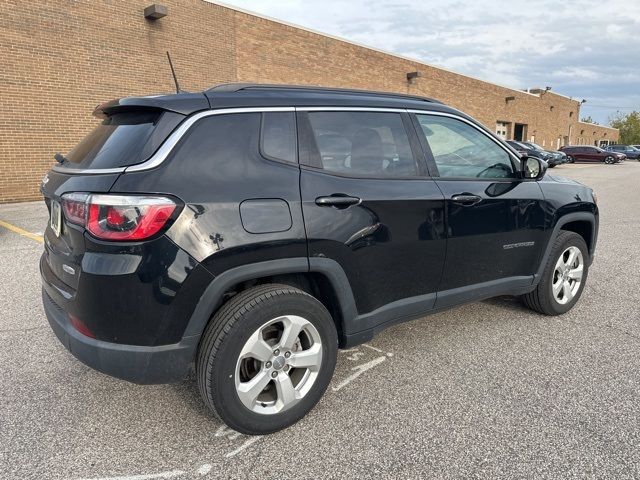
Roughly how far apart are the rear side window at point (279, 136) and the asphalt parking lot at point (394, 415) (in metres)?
1.48

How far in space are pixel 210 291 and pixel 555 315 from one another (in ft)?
10.6

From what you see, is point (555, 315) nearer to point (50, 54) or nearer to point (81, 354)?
point (81, 354)

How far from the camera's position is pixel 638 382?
297 centimetres

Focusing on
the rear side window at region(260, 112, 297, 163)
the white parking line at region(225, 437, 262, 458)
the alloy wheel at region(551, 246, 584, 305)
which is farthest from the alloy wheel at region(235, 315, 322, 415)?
the alloy wheel at region(551, 246, 584, 305)

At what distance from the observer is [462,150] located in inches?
132

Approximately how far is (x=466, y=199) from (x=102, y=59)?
488 inches

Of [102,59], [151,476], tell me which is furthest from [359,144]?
[102,59]

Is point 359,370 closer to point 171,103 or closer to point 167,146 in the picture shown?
point 167,146

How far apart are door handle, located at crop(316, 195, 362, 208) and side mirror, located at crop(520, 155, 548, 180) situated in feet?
5.52

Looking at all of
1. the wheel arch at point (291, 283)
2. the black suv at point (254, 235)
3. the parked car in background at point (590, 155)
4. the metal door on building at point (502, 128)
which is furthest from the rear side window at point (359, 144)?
the parked car in background at point (590, 155)

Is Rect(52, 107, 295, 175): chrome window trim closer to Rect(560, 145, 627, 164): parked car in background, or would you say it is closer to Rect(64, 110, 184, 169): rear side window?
Rect(64, 110, 184, 169): rear side window

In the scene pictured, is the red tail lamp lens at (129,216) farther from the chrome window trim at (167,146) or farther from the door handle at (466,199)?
the door handle at (466,199)

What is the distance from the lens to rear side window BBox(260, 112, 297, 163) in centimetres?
247

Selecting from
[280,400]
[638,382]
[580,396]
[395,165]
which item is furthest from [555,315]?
[280,400]
